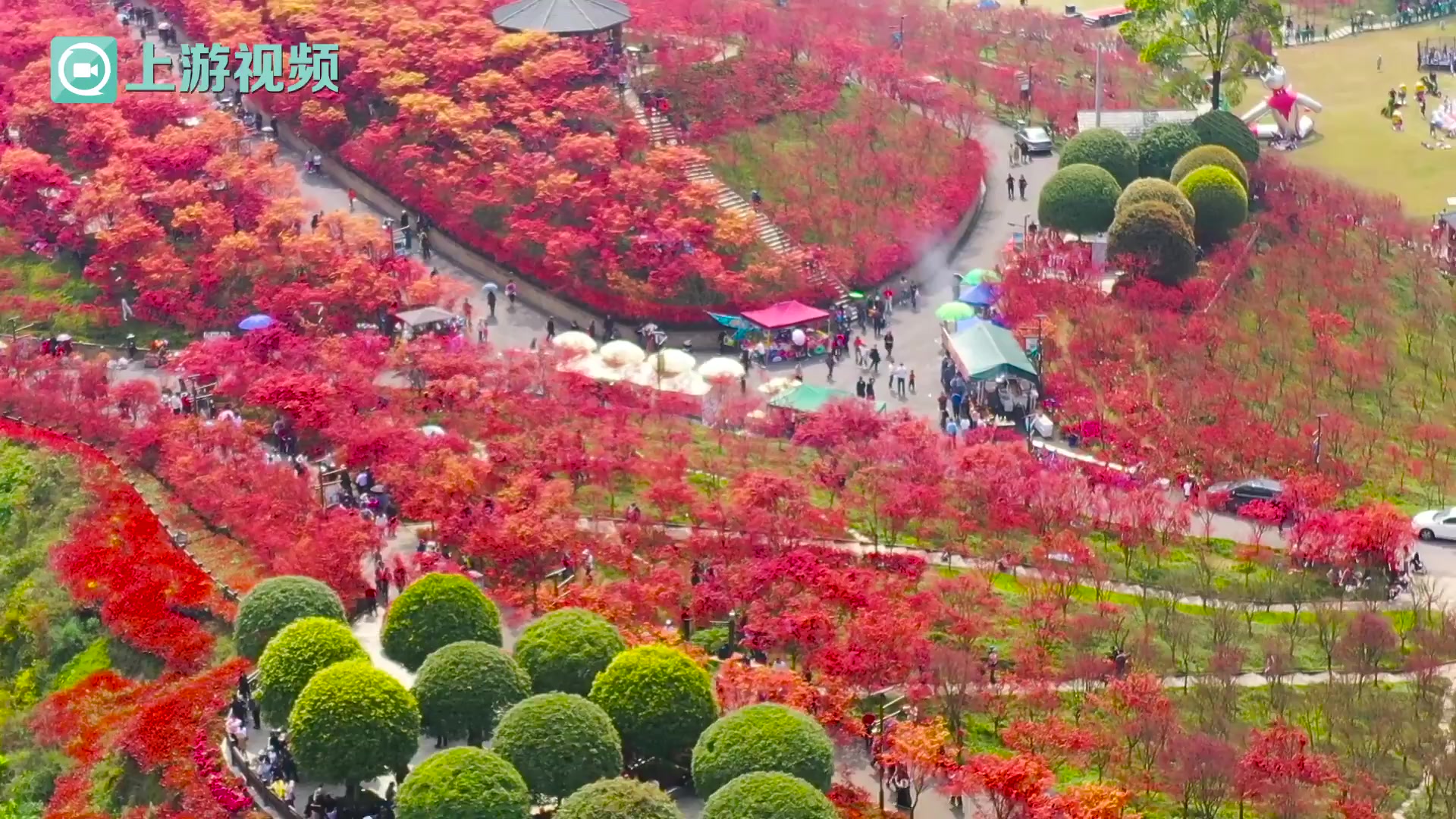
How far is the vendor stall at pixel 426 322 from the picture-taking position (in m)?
79.6

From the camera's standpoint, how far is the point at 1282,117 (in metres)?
107

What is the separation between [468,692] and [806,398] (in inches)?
910

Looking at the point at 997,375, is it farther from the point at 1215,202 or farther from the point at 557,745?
the point at 557,745

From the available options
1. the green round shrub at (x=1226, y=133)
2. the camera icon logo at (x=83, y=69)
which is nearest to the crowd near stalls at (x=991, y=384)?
the green round shrub at (x=1226, y=133)

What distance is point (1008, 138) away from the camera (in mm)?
100000

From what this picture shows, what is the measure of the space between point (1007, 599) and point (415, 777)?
1935 centimetres

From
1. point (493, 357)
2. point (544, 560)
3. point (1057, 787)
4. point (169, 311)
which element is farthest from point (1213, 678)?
point (169, 311)

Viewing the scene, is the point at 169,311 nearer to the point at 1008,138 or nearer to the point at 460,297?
the point at 460,297

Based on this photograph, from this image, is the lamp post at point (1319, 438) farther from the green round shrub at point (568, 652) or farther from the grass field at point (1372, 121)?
the grass field at point (1372, 121)

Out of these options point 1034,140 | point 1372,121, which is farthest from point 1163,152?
point 1372,121

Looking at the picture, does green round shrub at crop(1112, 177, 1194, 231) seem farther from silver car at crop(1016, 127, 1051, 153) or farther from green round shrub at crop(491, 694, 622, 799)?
green round shrub at crop(491, 694, 622, 799)

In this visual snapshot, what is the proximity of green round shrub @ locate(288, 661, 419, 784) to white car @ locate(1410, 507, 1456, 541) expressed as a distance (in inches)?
1234

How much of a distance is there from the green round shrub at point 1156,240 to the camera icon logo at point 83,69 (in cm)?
3936

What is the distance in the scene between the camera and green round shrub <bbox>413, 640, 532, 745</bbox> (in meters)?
54.4
